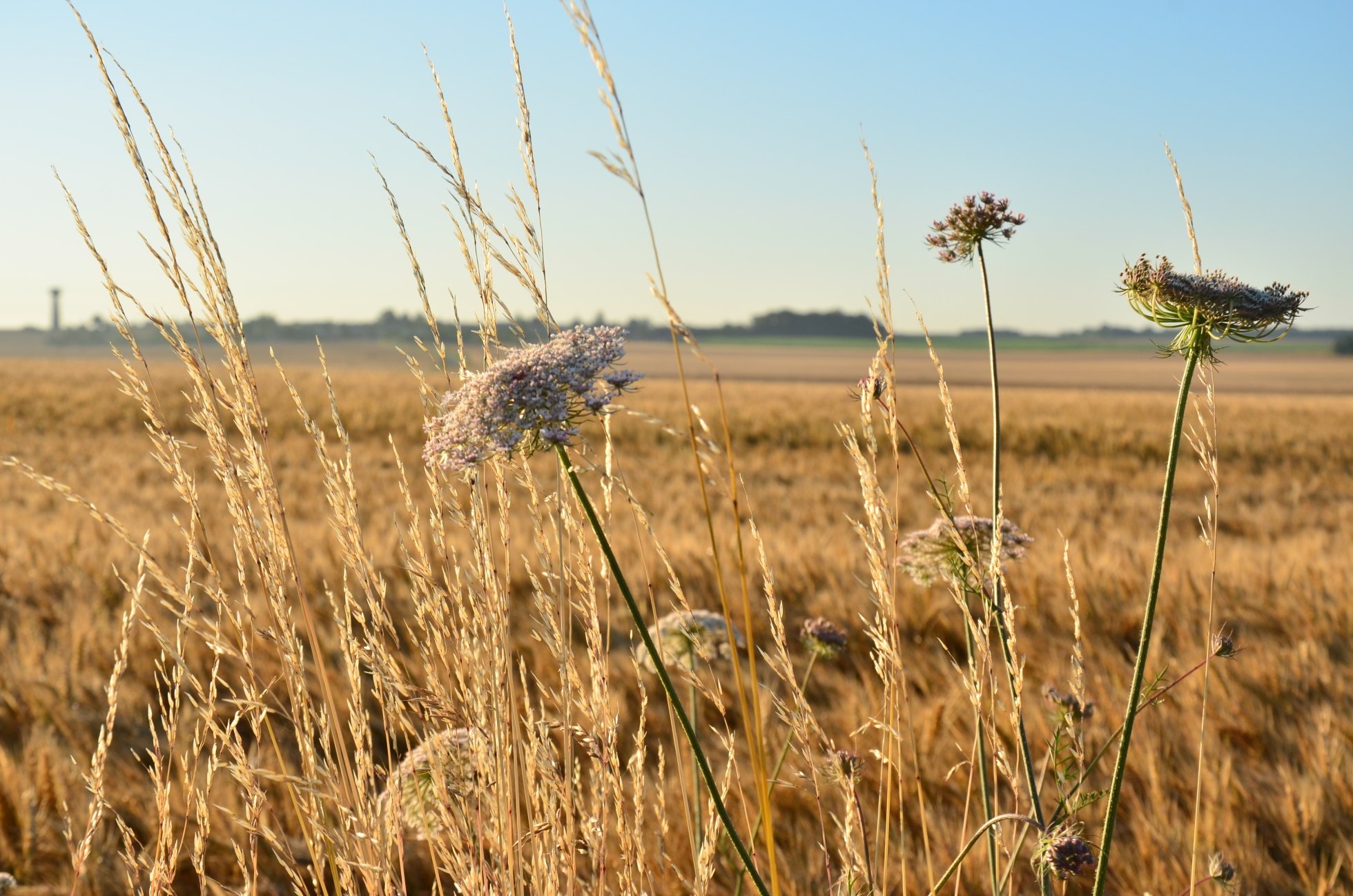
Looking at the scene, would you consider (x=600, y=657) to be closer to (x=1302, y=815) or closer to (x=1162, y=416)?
(x=1302, y=815)

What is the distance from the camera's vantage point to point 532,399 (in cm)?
138

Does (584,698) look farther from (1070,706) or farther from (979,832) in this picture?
(1070,706)

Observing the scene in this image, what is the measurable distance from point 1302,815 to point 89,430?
837 inches

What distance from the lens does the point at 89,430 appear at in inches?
748

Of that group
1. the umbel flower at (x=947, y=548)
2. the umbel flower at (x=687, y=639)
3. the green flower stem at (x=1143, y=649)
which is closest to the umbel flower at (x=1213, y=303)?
the green flower stem at (x=1143, y=649)

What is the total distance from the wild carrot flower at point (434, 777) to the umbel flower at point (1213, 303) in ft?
4.74

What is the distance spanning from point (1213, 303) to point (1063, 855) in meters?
0.95

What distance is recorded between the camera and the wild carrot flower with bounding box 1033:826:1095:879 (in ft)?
4.62

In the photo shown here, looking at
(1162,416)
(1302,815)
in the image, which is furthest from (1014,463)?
(1302,815)

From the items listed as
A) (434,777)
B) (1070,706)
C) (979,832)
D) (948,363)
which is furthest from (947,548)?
(948,363)

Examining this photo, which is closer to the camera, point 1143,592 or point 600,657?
point 600,657

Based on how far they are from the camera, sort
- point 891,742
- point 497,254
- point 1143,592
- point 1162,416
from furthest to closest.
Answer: point 1162,416
point 1143,592
point 891,742
point 497,254

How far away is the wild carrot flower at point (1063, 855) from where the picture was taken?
1.41 m

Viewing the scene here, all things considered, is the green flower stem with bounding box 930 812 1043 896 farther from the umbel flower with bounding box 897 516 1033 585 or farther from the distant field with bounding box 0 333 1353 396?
the distant field with bounding box 0 333 1353 396
